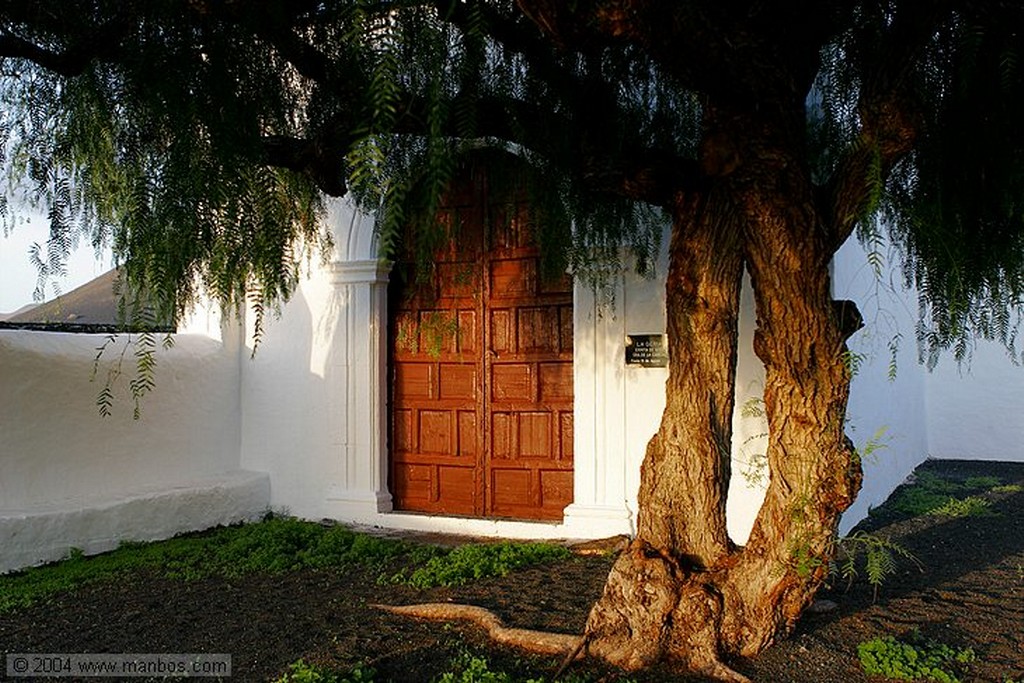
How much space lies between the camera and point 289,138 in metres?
3.52

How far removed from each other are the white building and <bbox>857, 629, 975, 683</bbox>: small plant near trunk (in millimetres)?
1749

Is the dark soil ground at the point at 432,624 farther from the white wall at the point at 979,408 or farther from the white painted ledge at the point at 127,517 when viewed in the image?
the white wall at the point at 979,408

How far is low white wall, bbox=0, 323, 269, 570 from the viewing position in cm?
545

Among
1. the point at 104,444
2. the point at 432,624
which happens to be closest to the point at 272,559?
the point at 104,444

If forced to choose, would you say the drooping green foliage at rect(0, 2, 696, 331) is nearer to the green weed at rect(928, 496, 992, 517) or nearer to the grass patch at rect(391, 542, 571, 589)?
the grass patch at rect(391, 542, 571, 589)

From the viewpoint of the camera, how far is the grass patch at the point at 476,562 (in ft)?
15.0

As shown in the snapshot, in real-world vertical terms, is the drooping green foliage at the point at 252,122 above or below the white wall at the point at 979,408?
above

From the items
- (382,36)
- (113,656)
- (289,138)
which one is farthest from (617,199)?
(113,656)

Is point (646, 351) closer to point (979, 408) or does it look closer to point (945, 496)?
point (945, 496)

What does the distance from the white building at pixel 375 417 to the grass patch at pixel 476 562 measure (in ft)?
1.80

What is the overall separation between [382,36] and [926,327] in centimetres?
293

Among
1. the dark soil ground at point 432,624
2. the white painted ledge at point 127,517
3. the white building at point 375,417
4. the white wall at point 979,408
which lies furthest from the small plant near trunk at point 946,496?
the white painted ledge at point 127,517

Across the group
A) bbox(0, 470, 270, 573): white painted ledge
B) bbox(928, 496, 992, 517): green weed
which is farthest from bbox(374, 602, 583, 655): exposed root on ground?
bbox(928, 496, 992, 517): green weed

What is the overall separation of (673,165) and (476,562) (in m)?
2.54
